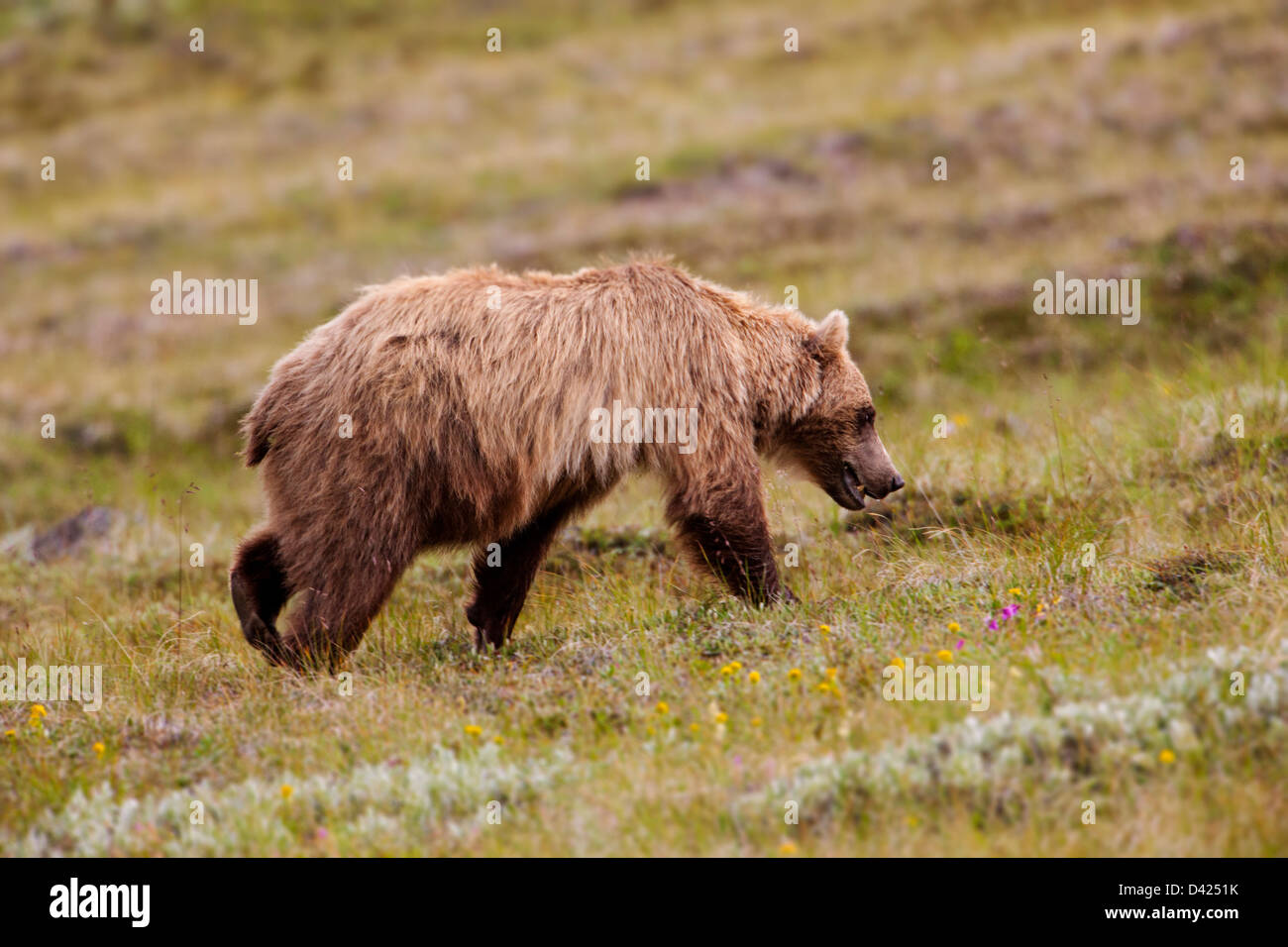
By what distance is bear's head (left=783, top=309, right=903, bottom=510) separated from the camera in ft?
25.6

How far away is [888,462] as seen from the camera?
7.88 meters

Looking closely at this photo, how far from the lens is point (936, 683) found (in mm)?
5633

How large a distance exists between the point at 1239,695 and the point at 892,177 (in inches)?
781

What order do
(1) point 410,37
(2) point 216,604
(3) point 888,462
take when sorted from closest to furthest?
(3) point 888,462 → (2) point 216,604 → (1) point 410,37

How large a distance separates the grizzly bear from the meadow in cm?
51

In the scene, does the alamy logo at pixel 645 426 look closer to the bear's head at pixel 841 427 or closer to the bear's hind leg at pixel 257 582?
the bear's head at pixel 841 427

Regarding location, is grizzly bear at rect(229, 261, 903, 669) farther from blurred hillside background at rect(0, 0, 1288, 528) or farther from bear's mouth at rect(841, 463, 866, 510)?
blurred hillside background at rect(0, 0, 1288, 528)

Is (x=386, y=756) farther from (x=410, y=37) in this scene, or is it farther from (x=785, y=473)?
(x=410, y=37)

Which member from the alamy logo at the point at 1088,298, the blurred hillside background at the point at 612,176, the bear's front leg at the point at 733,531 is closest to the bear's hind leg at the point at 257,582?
the bear's front leg at the point at 733,531

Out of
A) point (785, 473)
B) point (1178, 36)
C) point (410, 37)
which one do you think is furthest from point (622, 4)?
point (785, 473)

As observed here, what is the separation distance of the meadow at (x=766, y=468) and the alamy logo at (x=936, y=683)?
0.10 meters

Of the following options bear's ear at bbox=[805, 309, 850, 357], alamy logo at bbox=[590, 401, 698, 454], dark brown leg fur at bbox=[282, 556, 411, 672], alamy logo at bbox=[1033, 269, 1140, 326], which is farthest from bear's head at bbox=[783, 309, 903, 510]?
alamy logo at bbox=[1033, 269, 1140, 326]

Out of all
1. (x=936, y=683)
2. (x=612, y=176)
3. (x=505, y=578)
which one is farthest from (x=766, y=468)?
(x=612, y=176)

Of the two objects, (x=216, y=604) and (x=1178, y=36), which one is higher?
(x=1178, y=36)
